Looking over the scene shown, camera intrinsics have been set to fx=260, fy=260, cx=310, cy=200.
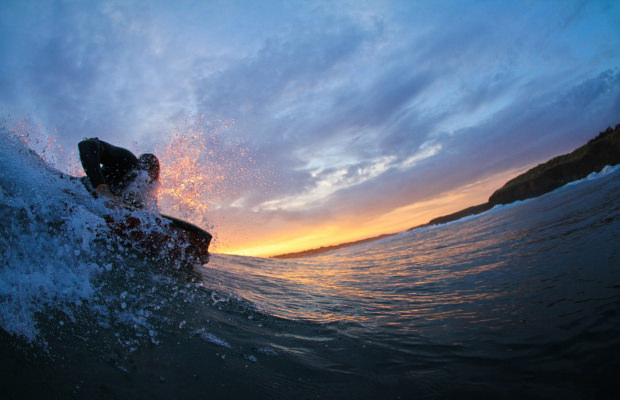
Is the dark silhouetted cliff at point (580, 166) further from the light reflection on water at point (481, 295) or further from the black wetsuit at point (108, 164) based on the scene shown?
the black wetsuit at point (108, 164)

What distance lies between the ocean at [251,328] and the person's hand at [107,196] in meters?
0.15

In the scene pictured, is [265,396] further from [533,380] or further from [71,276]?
[71,276]

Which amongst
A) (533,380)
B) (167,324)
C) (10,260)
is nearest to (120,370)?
(167,324)

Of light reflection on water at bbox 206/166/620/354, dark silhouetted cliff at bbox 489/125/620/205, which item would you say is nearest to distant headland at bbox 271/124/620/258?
dark silhouetted cliff at bbox 489/125/620/205

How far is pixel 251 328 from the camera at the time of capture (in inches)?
95.8

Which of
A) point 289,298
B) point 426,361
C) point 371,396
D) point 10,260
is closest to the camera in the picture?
point 371,396

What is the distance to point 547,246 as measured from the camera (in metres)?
4.25

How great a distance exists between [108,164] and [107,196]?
0.75 meters

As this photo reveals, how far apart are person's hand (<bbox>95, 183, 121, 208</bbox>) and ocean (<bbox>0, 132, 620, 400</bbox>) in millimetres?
155

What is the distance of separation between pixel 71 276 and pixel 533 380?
345 centimetres

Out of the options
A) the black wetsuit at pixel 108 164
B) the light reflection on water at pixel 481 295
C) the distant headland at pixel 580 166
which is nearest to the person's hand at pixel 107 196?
the black wetsuit at pixel 108 164

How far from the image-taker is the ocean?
1.46 metres

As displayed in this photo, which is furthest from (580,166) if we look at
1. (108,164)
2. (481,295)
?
(108,164)

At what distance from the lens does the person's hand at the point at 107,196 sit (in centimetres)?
339
